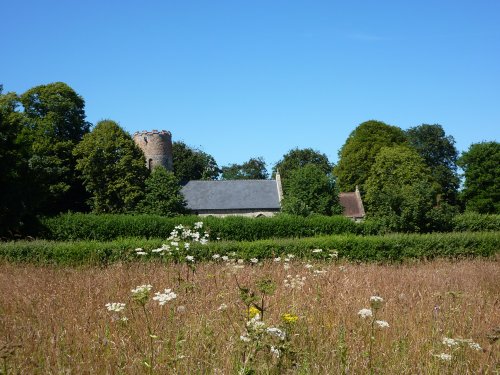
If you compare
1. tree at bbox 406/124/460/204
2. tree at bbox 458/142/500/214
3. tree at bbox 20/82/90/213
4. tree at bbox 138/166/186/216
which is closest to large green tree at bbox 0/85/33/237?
tree at bbox 20/82/90/213

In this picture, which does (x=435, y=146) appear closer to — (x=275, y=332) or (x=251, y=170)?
(x=251, y=170)

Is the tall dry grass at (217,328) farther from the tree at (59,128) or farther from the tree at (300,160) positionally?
the tree at (300,160)

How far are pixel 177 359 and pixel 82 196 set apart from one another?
41234mm

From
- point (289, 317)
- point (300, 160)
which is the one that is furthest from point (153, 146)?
point (289, 317)

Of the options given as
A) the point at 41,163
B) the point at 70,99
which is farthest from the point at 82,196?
the point at 41,163

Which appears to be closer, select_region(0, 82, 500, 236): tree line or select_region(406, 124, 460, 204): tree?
select_region(0, 82, 500, 236): tree line

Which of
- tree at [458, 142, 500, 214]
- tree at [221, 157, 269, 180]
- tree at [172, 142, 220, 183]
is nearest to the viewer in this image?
tree at [458, 142, 500, 214]

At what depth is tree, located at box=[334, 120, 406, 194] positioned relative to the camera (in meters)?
52.2

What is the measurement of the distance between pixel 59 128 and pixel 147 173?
8743mm

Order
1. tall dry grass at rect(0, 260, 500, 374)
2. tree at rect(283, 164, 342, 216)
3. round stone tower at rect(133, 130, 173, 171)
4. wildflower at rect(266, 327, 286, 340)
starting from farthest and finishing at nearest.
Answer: round stone tower at rect(133, 130, 173, 171) < tree at rect(283, 164, 342, 216) < tall dry grass at rect(0, 260, 500, 374) < wildflower at rect(266, 327, 286, 340)

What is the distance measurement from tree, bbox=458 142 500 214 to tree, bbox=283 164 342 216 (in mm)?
19476

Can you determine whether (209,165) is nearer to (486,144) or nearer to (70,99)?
(70,99)

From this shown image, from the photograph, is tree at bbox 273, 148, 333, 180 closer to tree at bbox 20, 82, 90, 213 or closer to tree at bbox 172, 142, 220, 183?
tree at bbox 172, 142, 220, 183

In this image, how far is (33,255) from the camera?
634 inches
